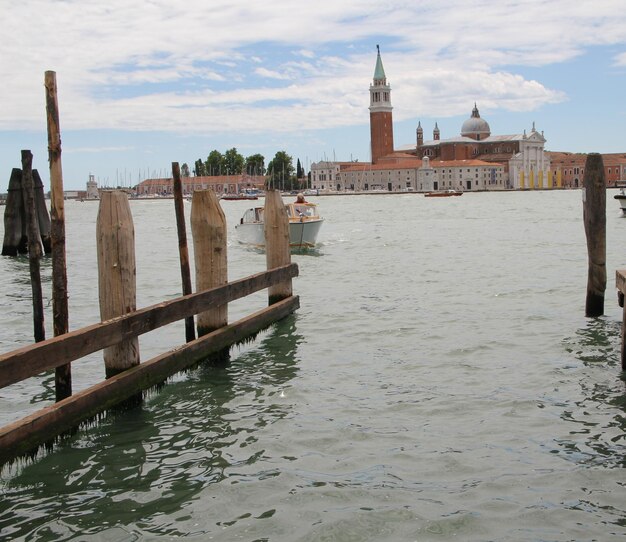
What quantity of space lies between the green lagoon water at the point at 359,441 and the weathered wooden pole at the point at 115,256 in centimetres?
90

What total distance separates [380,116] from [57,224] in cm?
17168

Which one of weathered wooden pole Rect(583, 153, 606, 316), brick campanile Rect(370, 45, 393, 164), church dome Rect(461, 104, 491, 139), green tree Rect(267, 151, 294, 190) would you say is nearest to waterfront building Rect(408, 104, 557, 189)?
church dome Rect(461, 104, 491, 139)

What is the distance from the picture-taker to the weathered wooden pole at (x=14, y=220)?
74.6ft

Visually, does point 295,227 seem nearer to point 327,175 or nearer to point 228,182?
point 228,182

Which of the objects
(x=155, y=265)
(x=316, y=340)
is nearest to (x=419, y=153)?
(x=155, y=265)

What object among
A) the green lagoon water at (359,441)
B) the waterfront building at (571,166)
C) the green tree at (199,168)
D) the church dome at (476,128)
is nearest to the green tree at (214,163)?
the green tree at (199,168)

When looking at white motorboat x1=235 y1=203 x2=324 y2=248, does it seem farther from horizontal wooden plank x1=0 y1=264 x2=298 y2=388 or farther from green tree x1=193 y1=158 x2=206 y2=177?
green tree x1=193 y1=158 x2=206 y2=177

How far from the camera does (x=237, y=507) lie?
16.4 ft

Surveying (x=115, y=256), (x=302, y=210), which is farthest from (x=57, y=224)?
(x=302, y=210)

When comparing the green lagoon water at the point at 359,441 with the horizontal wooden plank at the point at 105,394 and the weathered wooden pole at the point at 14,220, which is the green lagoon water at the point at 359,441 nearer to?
Answer: the horizontal wooden plank at the point at 105,394

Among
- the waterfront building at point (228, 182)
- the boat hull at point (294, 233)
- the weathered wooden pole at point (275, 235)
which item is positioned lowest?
the boat hull at point (294, 233)

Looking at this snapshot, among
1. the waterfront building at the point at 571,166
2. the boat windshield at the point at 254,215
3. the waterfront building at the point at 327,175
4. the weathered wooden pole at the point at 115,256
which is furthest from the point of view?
the waterfront building at the point at 327,175

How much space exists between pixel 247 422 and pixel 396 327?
14.9ft

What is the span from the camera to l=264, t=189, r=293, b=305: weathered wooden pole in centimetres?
1094
